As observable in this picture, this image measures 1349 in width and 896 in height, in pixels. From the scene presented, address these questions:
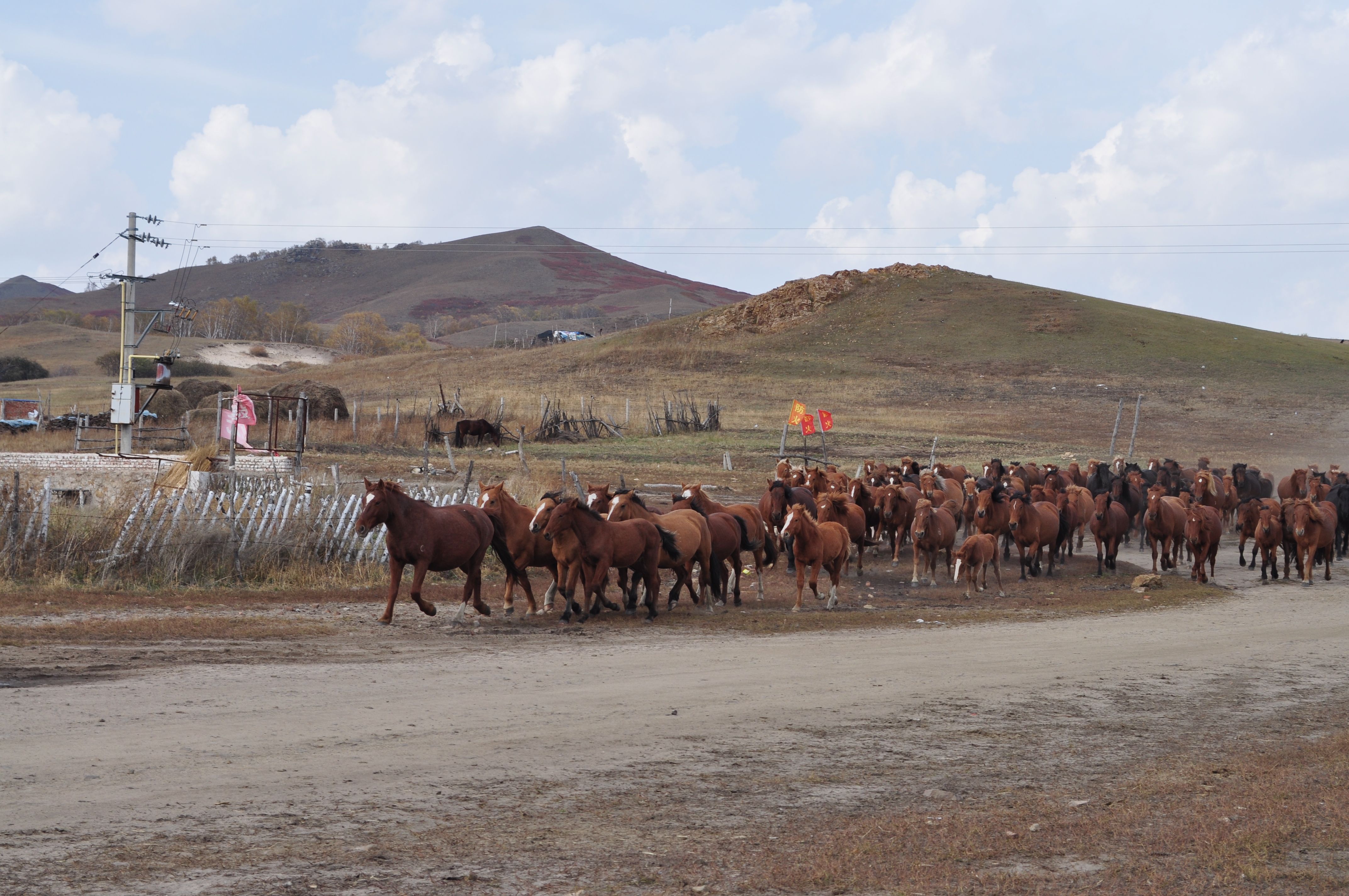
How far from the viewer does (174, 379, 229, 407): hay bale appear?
5003 cm

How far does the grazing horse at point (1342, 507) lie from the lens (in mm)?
23688

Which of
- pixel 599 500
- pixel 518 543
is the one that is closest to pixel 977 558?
pixel 599 500

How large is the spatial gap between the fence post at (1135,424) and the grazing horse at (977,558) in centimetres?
1674

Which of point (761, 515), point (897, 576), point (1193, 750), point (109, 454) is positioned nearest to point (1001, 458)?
point (897, 576)

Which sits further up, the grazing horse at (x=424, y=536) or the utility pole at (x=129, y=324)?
the utility pole at (x=129, y=324)

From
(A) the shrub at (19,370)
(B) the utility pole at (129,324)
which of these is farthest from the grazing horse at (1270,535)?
(A) the shrub at (19,370)

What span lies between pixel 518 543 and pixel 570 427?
1305 inches

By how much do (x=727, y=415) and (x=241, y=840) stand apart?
1974 inches

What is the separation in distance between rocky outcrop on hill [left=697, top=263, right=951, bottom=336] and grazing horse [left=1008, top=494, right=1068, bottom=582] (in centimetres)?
6526

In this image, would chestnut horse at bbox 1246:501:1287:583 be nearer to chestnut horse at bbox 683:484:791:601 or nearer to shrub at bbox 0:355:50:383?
chestnut horse at bbox 683:484:791:601

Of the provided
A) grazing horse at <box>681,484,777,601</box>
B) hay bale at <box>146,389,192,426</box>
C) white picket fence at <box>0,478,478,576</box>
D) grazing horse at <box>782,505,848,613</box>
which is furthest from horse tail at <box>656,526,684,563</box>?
hay bale at <box>146,389,192,426</box>

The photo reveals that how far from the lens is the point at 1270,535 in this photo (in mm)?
20047

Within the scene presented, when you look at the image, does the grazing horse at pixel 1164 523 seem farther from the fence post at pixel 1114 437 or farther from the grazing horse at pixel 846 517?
the fence post at pixel 1114 437

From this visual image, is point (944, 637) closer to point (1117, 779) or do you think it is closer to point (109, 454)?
point (1117, 779)
